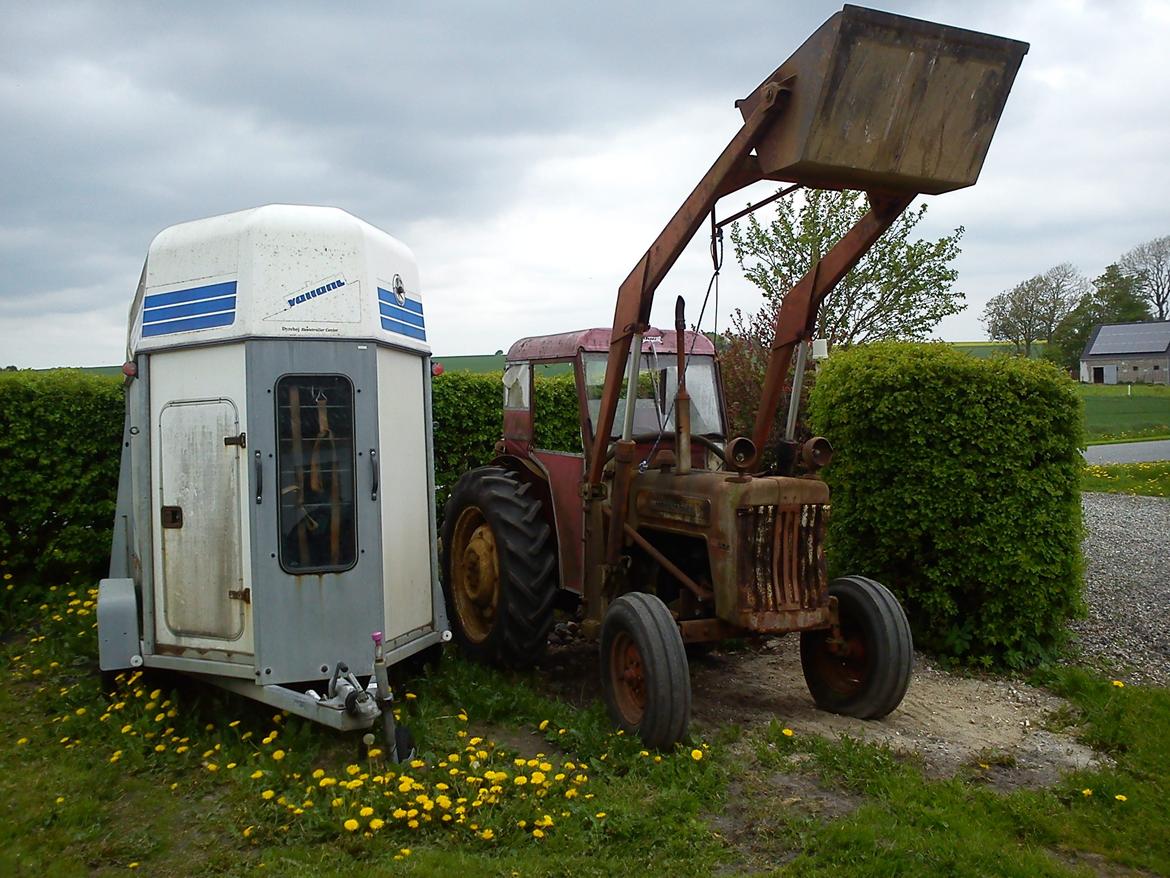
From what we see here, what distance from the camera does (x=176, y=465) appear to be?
221 inches

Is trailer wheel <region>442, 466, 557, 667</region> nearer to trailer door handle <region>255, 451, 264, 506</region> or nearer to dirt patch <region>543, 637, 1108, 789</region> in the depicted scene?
dirt patch <region>543, 637, 1108, 789</region>

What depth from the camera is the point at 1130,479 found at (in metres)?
17.1

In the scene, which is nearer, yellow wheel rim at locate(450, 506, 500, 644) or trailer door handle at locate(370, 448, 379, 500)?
trailer door handle at locate(370, 448, 379, 500)

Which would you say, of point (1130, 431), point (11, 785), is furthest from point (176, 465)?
point (1130, 431)

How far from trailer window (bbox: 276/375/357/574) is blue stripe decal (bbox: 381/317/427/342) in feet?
1.54

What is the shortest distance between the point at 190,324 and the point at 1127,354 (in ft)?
226

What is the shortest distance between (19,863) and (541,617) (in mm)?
3162

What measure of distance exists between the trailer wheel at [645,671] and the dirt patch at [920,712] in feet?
1.48

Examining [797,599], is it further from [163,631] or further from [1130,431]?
[1130,431]

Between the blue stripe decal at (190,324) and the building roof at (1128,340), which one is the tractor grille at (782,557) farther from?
the building roof at (1128,340)

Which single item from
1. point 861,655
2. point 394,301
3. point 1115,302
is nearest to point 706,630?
point 861,655

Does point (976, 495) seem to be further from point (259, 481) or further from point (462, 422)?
point (462, 422)

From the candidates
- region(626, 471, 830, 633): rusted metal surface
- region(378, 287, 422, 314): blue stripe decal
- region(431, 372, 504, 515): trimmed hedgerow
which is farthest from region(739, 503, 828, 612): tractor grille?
region(431, 372, 504, 515): trimmed hedgerow

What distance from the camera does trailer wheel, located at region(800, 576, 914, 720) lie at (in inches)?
216
